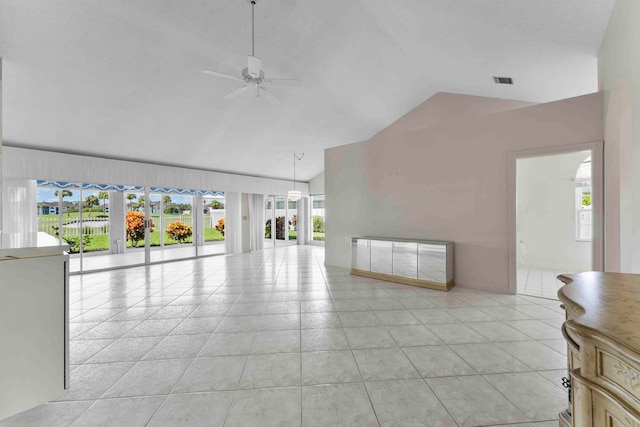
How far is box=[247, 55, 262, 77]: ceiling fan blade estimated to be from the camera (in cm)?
315

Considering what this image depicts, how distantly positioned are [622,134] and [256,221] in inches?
366

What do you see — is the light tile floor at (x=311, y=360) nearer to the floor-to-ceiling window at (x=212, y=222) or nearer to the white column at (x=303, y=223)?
the floor-to-ceiling window at (x=212, y=222)

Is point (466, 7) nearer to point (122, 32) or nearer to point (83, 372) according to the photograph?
point (122, 32)

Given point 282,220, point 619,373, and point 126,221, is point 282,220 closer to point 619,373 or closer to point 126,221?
point 126,221

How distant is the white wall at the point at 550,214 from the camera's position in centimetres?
610

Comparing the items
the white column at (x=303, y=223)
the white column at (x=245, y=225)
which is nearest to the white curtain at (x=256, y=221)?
the white column at (x=245, y=225)

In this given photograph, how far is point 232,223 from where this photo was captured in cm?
945

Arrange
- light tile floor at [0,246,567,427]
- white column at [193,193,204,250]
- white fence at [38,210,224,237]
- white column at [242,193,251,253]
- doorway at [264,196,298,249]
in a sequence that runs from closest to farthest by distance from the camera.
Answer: light tile floor at [0,246,567,427], white fence at [38,210,224,237], white column at [193,193,204,250], white column at [242,193,251,253], doorway at [264,196,298,249]

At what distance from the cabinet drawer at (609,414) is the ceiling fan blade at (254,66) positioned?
359 centimetres

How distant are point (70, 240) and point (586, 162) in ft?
38.8

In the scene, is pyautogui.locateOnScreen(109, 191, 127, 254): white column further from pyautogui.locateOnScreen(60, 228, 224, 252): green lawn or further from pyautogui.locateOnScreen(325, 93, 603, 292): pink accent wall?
pyautogui.locateOnScreen(325, 93, 603, 292): pink accent wall

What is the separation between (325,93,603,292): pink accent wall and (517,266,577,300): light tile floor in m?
0.58

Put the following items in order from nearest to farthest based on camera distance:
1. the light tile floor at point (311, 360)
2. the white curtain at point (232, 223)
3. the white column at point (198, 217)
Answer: the light tile floor at point (311, 360), the white column at point (198, 217), the white curtain at point (232, 223)

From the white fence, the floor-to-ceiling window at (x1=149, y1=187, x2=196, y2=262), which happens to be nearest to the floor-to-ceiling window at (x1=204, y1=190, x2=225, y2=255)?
the white fence
